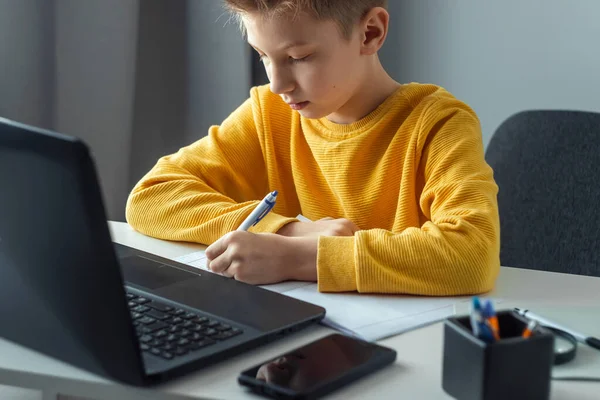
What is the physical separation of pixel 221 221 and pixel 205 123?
0.89 metres

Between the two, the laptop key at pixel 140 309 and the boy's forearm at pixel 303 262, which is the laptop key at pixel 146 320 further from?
the boy's forearm at pixel 303 262

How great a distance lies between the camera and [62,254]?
0.73 m

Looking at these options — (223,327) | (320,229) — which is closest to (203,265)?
(320,229)

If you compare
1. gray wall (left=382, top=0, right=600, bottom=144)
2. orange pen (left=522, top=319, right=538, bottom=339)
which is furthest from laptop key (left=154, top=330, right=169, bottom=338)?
gray wall (left=382, top=0, right=600, bottom=144)

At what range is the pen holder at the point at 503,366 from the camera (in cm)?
73

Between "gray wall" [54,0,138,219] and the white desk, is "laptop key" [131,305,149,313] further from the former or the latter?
"gray wall" [54,0,138,219]

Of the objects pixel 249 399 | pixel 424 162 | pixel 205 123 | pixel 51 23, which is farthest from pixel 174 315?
pixel 205 123

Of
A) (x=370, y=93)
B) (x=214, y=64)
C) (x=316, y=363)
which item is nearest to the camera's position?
(x=316, y=363)

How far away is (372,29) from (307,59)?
13 centimetres

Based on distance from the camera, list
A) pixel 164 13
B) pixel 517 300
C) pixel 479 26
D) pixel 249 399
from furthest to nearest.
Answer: pixel 164 13, pixel 479 26, pixel 517 300, pixel 249 399

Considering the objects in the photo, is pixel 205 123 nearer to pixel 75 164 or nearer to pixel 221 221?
pixel 221 221

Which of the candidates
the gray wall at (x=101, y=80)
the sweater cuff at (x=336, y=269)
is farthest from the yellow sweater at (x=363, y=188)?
the gray wall at (x=101, y=80)

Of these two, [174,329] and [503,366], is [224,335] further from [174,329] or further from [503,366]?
[503,366]

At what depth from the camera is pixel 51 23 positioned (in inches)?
71.7
